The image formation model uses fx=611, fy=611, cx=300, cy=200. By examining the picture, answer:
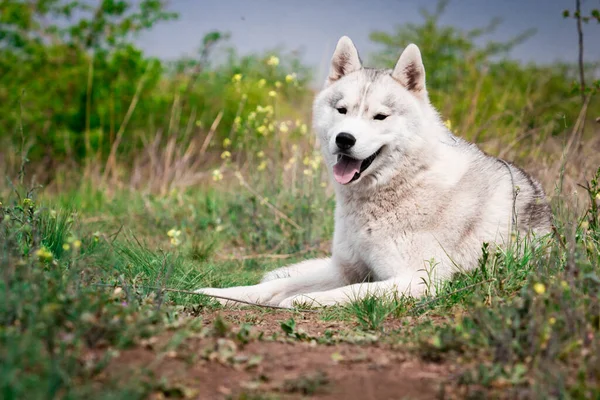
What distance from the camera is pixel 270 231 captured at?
632cm

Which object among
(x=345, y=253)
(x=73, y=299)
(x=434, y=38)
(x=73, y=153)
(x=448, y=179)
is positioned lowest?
(x=73, y=153)

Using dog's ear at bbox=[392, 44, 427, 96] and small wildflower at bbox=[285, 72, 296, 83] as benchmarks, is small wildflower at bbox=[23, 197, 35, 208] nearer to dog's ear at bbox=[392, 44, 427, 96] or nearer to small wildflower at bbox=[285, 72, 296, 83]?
dog's ear at bbox=[392, 44, 427, 96]

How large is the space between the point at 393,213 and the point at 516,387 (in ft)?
6.37

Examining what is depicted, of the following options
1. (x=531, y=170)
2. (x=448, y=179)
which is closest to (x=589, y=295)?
(x=448, y=179)

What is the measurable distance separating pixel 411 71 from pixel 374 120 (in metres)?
0.52

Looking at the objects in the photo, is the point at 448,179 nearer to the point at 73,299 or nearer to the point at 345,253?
the point at 345,253

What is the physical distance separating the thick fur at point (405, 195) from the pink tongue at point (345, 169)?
83 mm

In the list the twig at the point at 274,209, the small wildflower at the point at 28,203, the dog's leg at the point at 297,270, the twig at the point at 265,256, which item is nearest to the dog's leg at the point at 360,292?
the dog's leg at the point at 297,270

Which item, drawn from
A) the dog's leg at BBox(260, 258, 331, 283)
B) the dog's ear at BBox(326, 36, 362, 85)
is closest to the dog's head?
the dog's ear at BBox(326, 36, 362, 85)

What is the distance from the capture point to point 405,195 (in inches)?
165

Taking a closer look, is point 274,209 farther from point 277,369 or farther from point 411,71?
point 277,369

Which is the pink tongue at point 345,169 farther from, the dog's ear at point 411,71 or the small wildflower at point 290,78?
the small wildflower at point 290,78

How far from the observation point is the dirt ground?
237 centimetres

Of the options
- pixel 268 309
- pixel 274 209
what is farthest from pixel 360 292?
pixel 274 209
